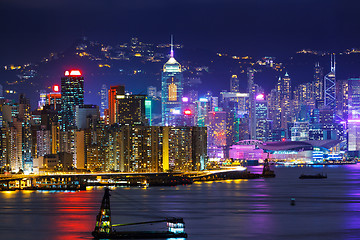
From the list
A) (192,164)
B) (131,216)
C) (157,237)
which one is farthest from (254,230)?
(192,164)

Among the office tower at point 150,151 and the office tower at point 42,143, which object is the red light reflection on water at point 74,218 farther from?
the office tower at point 42,143

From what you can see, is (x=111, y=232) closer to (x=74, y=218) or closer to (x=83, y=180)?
(x=74, y=218)

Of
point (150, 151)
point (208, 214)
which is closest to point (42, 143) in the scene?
point (150, 151)

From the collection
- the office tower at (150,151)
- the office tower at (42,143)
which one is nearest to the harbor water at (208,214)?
the office tower at (150,151)

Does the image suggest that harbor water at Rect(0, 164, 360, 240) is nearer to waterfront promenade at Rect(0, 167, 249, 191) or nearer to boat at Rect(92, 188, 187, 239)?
boat at Rect(92, 188, 187, 239)

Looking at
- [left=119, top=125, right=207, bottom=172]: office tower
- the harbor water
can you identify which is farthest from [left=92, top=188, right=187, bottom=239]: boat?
[left=119, top=125, right=207, bottom=172]: office tower

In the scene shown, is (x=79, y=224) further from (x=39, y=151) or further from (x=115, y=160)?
(x=39, y=151)

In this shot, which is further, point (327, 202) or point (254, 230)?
point (327, 202)

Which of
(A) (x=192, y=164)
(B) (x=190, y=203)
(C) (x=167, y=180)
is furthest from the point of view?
(A) (x=192, y=164)
